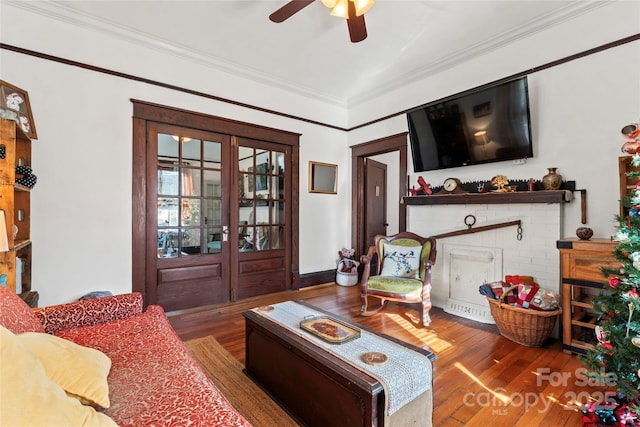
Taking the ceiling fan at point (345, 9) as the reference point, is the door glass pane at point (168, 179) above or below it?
below

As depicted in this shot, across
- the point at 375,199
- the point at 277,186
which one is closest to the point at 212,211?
the point at 277,186

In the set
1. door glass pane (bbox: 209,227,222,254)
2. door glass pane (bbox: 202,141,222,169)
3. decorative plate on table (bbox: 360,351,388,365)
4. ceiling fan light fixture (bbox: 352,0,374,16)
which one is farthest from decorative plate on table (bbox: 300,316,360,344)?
door glass pane (bbox: 202,141,222,169)

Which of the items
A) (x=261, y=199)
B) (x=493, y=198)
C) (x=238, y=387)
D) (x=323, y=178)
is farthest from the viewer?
(x=323, y=178)

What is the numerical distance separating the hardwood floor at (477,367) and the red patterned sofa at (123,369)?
84 centimetres

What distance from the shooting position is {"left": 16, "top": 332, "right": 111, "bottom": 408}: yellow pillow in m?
1.00

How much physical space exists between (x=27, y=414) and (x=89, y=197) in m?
2.76

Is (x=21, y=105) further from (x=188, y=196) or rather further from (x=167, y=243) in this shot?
(x=167, y=243)

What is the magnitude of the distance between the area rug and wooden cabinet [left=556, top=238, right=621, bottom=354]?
2255 millimetres

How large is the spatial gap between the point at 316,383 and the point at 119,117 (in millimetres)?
3170

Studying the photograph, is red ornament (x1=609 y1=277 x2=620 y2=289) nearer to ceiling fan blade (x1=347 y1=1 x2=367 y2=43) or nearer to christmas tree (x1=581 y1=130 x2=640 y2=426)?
christmas tree (x1=581 y1=130 x2=640 y2=426)

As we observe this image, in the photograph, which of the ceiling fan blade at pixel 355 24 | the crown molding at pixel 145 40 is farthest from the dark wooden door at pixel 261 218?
the ceiling fan blade at pixel 355 24

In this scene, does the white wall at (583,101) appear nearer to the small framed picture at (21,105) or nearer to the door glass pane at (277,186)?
the door glass pane at (277,186)

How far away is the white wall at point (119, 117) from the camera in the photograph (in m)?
2.47

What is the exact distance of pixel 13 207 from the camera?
1.91 metres
